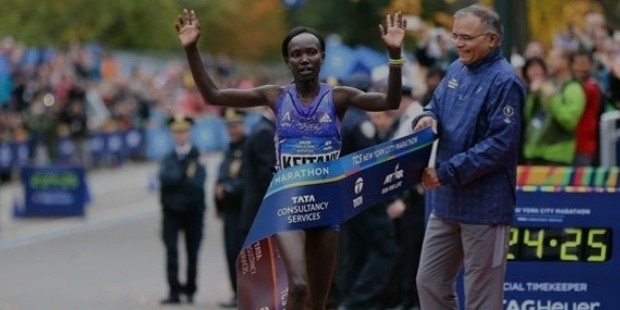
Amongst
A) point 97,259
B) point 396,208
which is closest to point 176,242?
point 396,208

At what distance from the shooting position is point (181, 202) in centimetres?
1608

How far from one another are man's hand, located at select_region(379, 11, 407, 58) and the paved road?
7079 millimetres

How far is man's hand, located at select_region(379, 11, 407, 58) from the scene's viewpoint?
29.6ft

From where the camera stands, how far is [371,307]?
14344mm

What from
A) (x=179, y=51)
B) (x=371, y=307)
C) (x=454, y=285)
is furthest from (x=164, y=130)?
(x=454, y=285)

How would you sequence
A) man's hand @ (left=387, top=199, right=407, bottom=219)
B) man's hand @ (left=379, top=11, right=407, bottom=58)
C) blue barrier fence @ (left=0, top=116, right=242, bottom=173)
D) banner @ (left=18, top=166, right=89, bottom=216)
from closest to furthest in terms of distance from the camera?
1. man's hand @ (left=379, top=11, right=407, bottom=58)
2. man's hand @ (left=387, top=199, right=407, bottom=219)
3. banner @ (left=18, top=166, right=89, bottom=216)
4. blue barrier fence @ (left=0, top=116, right=242, bottom=173)

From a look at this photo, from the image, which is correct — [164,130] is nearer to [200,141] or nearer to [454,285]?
[200,141]

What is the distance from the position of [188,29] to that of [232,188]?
20.5 feet

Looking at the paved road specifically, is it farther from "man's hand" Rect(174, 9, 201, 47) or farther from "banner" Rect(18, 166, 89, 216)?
"man's hand" Rect(174, 9, 201, 47)

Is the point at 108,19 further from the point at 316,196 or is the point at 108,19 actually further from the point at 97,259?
the point at 316,196

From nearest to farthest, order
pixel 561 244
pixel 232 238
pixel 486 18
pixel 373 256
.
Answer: pixel 486 18
pixel 561 244
pixel 373 256
pixel 232 238

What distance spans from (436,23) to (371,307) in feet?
44.0

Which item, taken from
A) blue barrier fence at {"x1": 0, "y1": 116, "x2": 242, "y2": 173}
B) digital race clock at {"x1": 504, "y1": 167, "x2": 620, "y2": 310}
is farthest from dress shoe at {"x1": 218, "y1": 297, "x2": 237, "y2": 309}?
blue barrier fence at {"x1": 0, "y1": 116, "x2": 242, "y2": 173}

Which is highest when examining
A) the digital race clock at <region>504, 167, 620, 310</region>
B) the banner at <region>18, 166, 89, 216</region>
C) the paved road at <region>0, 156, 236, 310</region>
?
the digital race clock at <region>504, 167, 620, 310</region>
